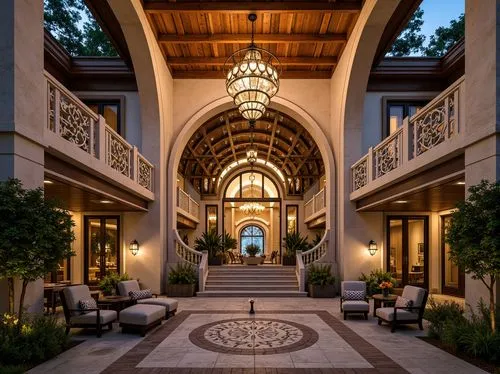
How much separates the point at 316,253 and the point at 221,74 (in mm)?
7806

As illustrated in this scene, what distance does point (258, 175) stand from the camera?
97.3 feet

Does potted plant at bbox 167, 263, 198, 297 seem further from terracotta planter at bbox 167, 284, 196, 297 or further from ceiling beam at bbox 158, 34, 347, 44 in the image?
ceiling beam at bbox 158, 34, 347, 44

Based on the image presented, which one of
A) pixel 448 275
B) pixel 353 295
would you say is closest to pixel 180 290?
pixel 353 295

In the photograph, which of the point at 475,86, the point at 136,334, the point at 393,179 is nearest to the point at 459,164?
the point at 475,86

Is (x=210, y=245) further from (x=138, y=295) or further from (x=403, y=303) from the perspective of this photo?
(x=403, y=303)

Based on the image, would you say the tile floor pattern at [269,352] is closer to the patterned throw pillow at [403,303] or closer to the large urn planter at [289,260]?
the patterned throw pillow at [403,303]

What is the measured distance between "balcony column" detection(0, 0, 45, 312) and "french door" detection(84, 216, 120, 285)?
890cm

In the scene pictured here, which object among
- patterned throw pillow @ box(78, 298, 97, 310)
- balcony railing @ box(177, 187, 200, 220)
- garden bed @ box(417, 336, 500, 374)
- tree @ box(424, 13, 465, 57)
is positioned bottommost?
garden bed @ box(417, 336, 500, 374)

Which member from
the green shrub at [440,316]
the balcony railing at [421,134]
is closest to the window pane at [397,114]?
the balcony railing at [421,134]

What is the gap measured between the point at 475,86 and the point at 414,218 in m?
9.75

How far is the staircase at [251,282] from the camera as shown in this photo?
1497 centimetres

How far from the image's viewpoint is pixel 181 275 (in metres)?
14.8

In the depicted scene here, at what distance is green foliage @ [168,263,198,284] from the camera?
1485 centimetres

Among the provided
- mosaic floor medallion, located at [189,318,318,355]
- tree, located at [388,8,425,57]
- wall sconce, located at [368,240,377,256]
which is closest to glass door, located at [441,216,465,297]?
wall sconce, located at [368,240,377,256]
